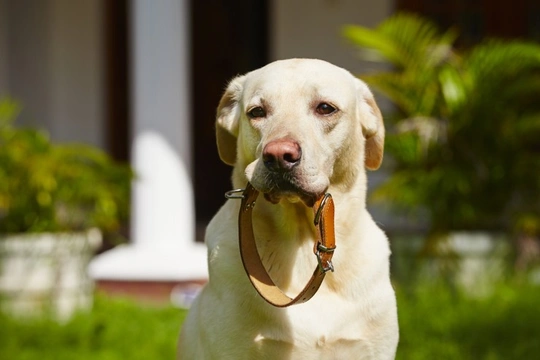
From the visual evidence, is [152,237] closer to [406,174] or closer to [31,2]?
[406,174]

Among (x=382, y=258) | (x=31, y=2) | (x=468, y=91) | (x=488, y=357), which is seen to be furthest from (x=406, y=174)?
(x=31, y=2)

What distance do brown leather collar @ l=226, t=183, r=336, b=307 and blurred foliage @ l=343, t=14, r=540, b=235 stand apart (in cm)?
371

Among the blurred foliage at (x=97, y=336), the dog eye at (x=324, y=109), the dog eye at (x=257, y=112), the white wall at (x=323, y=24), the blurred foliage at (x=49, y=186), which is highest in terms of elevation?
the dog eye at (x=324, y=109)

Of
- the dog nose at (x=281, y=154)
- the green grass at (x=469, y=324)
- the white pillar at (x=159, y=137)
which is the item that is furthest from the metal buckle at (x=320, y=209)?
the white pillar at (x=159, y=137)

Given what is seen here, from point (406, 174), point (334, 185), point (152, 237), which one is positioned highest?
point (334, 185)

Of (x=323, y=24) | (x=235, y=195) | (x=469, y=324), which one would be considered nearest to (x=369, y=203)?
(x=469, y=324)

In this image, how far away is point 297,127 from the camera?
7.80ft

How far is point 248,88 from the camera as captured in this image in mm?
2596

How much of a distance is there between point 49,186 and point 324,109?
11.8 ft

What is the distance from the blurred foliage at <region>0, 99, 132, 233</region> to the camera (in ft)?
19.3

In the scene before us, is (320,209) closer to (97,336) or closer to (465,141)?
(97,336)

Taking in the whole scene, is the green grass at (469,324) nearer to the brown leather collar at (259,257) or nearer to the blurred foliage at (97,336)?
the blurred foliage at (97,336)

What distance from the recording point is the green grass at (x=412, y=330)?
4.88 meters

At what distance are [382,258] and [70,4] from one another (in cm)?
686
